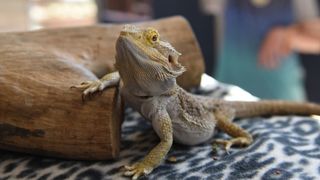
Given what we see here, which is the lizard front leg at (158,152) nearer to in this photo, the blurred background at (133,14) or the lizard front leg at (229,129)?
the lizard front leg at (229,129)

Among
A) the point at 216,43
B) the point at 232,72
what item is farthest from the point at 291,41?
the point at 216,43

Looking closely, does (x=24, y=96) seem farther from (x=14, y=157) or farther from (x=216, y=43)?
(x=216, y=43)

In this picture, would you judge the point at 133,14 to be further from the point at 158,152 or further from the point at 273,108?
the point at 158,152

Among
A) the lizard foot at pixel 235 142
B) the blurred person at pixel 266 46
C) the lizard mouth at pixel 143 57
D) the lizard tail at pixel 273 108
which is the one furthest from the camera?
the blurred person at pixel 266 46

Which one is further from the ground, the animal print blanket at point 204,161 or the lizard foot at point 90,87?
the lizard foot at point 90,87

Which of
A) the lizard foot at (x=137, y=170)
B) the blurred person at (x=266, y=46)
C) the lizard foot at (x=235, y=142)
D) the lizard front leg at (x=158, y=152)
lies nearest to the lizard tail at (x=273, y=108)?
the lizard foot at (x=235, y=142)

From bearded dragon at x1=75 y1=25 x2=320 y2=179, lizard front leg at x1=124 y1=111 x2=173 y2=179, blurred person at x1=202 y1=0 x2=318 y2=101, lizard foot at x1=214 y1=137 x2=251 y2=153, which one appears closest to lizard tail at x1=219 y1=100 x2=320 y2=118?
bearded dragon at x1=75 y1=25 x2=320 y2=179
